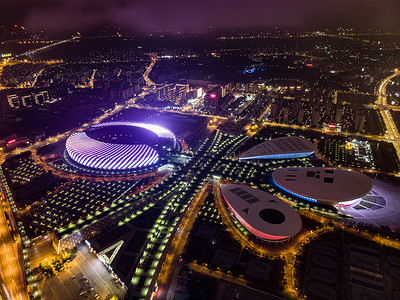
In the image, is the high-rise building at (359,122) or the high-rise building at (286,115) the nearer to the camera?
the high-rise building at (359,122)

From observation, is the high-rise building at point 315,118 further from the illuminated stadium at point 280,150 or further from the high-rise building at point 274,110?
the illuminated stadium at point 280,150

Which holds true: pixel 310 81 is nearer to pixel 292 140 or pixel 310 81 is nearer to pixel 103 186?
pixel 292 140

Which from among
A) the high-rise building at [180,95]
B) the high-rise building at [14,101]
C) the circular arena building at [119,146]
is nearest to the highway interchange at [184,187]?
the circular arena building at [119,146]

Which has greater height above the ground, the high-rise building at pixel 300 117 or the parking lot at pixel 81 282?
the high-rise building at pixel 300 117

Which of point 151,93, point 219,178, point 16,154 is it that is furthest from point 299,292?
point 151,93

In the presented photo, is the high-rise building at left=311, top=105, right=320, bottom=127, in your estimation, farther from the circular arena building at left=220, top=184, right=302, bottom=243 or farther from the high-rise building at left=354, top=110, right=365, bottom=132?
the circular arena building at left=220, top=184, right=302, bottom=243

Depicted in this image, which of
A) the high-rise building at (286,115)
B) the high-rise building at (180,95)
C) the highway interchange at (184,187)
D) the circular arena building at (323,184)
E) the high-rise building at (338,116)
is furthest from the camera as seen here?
the high-rise building at (180,95)

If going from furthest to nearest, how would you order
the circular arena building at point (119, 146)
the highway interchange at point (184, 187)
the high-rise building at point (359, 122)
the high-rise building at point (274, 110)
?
the high-rise building at point (274, 110)
the high-rise building at point (359, 122)
the circular arena building at point (119, 146)
the highway interchange at point (184, 187)
